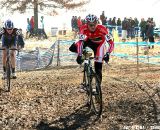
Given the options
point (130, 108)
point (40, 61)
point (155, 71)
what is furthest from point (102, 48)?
point (40, 61)

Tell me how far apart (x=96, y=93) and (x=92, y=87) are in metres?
0.21

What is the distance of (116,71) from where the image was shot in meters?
15.6

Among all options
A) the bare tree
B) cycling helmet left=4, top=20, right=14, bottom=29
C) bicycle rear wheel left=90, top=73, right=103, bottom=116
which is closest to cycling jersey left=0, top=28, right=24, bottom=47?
Answer: cycling helmet left=4, top=20, right=14, bottom=29

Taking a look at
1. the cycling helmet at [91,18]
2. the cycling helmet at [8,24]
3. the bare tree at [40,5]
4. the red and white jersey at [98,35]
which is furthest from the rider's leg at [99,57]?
the bare tree at [40,5]

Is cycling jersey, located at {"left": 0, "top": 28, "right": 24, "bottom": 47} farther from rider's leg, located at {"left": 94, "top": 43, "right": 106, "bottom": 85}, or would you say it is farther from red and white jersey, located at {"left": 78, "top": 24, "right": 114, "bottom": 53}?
rider's leg, located at {"left": 94, "top": 43, "right": 106, "bottom": 85}

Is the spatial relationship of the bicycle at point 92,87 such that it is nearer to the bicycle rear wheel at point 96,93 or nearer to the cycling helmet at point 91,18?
the bicycle rear wheel at point 96,93

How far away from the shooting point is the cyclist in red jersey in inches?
348

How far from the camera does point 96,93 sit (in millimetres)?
8312

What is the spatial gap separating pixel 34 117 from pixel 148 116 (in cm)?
219

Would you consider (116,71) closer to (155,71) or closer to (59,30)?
(155,71)

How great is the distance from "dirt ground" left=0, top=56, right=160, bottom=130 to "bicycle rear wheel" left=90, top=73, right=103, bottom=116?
144 millimetres

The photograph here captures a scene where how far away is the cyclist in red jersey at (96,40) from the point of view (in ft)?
29.0

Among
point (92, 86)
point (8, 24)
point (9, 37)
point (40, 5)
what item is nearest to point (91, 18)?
point (92, 86)

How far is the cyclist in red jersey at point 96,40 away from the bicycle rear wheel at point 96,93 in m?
0.62
